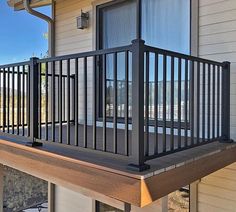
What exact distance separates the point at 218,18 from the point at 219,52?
0.40m

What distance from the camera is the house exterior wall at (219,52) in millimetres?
3184

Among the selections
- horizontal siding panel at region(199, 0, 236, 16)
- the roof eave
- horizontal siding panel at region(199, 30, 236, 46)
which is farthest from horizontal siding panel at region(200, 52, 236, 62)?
the roof eave

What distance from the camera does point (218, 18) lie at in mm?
3293

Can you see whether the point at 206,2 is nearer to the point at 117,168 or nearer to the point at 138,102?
the point at 138,102

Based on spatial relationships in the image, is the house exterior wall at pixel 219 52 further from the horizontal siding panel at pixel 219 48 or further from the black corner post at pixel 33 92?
the black corner post at pixel 33 92

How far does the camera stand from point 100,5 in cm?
464

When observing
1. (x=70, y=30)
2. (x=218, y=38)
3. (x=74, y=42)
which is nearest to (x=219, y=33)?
(x=218, y=38)

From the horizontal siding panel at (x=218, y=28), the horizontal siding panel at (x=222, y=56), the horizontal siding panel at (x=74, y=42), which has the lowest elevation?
the horizontal siding panel at (x=222, y=56)

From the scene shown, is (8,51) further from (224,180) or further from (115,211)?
(224,180)

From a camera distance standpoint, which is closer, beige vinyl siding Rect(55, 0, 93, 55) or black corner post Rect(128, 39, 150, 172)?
black corner post Rect(128, 39, 150, 172)

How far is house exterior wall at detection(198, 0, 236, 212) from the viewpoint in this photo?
3.18m

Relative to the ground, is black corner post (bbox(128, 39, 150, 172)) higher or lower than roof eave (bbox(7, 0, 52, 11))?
lower

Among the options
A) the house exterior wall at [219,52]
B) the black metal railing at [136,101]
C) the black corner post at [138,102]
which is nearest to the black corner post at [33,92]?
the black metal railing at [136,101]

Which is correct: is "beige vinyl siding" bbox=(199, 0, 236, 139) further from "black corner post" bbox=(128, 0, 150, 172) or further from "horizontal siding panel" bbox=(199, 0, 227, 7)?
"black corner post" bbox=(128, 0, 150, 172)
